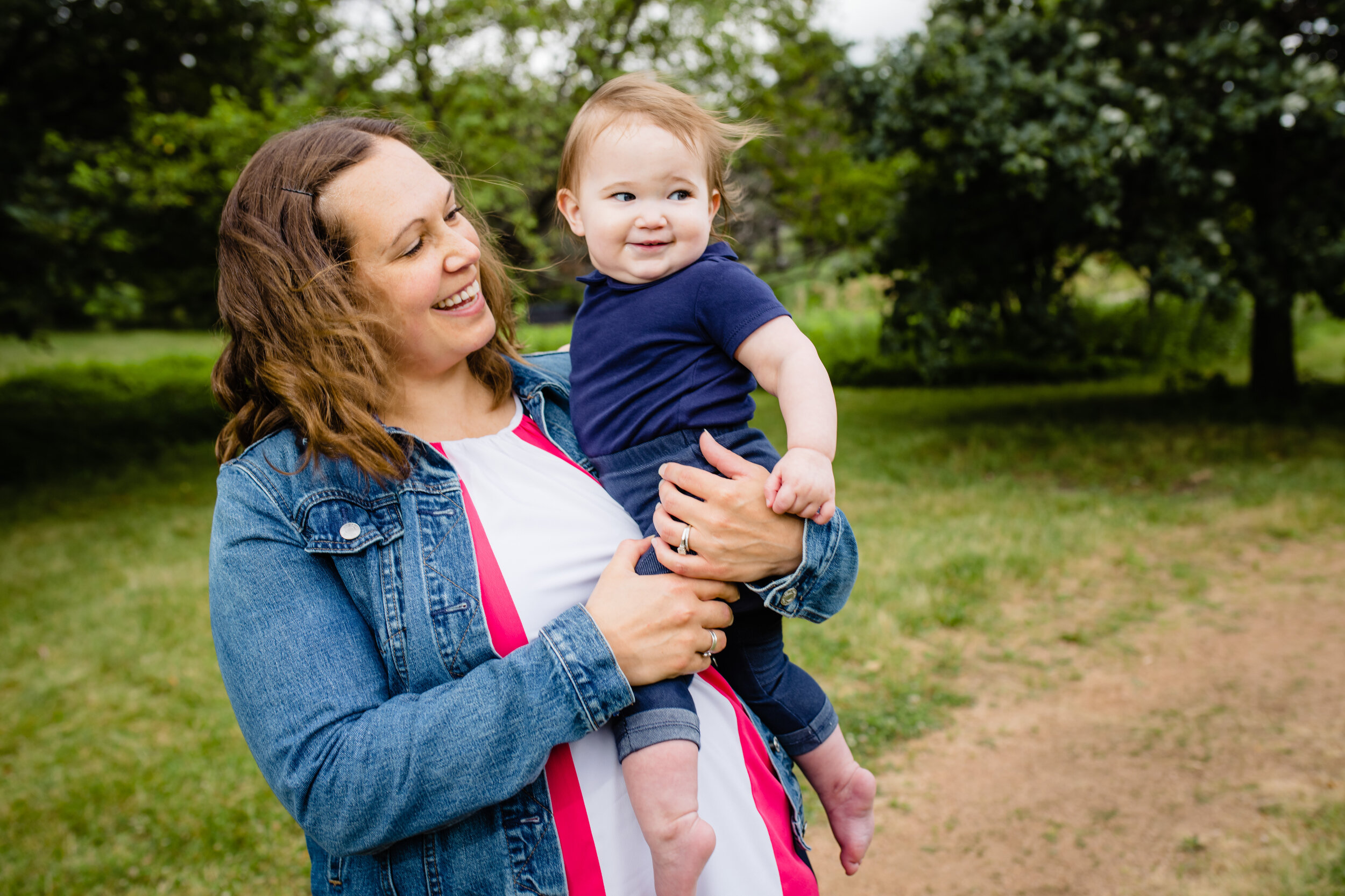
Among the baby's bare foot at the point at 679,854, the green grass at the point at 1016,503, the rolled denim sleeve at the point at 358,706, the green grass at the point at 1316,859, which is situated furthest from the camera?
the green grass at the point at 1016,503

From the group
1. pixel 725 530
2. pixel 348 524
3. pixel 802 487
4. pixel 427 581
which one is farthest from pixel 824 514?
pixel 348 524

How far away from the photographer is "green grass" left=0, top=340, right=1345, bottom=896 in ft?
12.0

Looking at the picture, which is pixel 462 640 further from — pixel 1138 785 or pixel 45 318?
pixel 45 318

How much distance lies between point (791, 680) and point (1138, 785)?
8.71ft

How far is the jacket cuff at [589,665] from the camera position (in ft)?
3.97

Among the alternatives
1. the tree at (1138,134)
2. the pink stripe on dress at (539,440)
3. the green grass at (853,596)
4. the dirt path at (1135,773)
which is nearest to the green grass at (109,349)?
the green grass at (853,596)

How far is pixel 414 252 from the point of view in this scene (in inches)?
57.8

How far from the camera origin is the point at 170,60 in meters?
9.78

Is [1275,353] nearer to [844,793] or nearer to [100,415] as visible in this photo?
[844,793]

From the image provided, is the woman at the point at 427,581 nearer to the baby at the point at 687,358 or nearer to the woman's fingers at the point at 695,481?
the woman's fingers at the point at 695,481

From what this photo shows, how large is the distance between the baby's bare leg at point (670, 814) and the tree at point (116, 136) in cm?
805

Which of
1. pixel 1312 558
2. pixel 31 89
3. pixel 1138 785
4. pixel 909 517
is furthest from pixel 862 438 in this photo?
pixel 31 89

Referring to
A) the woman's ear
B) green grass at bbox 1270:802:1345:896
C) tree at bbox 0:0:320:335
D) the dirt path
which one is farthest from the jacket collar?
tree at bbox 0:0:320:335

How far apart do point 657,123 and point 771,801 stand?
4.13ft
